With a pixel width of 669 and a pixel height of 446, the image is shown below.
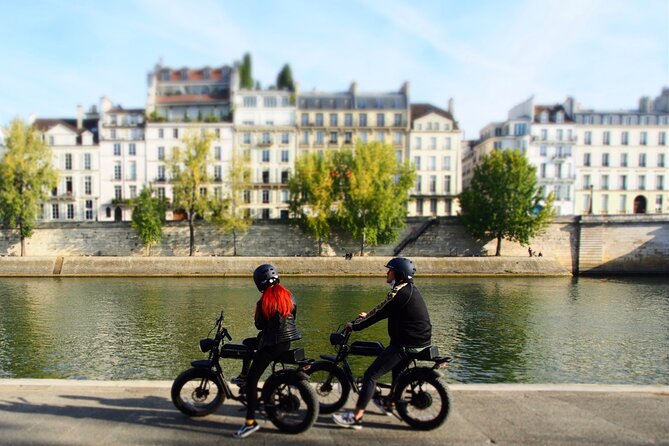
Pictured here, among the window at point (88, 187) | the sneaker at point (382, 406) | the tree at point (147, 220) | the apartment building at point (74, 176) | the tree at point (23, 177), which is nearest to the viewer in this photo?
the sneaker at point (382, 406)

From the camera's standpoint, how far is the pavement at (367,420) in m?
7.39

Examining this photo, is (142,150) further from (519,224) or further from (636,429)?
(636,429)

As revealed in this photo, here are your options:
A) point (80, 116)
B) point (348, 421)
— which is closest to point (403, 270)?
point (348, 421)

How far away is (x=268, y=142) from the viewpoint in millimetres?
70312

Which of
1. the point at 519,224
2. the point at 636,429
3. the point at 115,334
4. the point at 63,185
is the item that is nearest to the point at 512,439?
the point at 636,429

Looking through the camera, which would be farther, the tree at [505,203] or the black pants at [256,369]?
the tree at [505,203]

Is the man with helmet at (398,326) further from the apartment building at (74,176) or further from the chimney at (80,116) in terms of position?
the chimney at (80,116)

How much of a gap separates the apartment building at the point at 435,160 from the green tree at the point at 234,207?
2494 centimetres

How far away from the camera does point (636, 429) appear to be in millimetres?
7676

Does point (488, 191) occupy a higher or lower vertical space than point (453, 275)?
higher

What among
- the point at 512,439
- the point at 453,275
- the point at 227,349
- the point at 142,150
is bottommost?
the point at 453,275

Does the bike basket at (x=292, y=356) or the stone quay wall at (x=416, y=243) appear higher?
the bike basket at (x=292, y=356)

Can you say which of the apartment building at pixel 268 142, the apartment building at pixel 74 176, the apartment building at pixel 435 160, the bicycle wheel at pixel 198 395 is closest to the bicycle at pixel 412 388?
the bicycle wheel at pixel 198 395

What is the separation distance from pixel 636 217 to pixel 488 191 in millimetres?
14466
